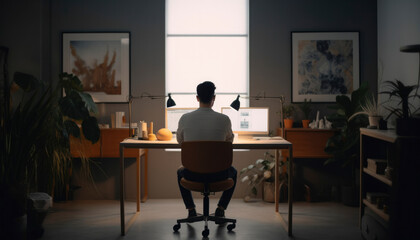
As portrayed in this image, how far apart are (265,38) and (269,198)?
2.00m

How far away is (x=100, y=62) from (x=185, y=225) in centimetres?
244

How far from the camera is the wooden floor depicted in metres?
3.54

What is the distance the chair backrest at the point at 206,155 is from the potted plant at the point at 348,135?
6.07 ft

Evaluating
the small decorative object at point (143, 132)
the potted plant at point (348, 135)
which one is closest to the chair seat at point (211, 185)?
the small decorative object at point (143, 132)

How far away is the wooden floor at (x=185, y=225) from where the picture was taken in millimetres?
3535

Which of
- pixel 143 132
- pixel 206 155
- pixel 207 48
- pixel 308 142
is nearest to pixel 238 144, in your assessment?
pixel 206 155

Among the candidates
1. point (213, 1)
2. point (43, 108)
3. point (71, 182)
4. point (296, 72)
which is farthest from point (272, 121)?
point (43, 108)

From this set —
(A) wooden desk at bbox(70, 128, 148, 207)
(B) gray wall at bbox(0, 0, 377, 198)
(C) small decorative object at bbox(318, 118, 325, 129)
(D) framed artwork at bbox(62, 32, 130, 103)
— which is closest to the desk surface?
(A) wooden desk at bbox(70, 128, 148, 207)

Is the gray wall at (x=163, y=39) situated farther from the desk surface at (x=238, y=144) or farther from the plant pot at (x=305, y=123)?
the desk surface at (x=238, y=144)

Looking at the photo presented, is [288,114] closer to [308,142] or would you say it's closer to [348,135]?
[308,142]

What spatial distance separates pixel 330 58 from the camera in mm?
5094

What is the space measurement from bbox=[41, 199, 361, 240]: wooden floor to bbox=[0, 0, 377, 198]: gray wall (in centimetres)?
50

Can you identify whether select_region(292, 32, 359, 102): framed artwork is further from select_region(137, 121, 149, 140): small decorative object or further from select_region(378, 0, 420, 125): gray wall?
select_region(137, 121, 149, 140): small decorative object

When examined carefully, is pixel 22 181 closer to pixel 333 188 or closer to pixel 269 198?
pixel 269 198
